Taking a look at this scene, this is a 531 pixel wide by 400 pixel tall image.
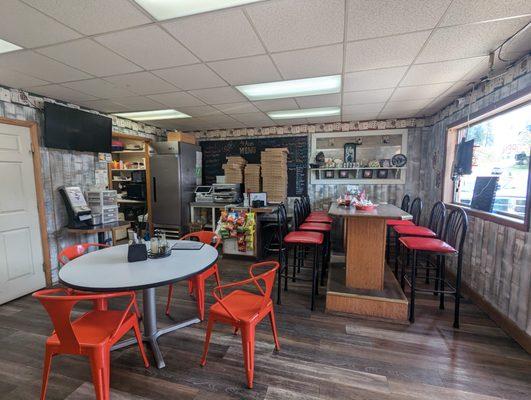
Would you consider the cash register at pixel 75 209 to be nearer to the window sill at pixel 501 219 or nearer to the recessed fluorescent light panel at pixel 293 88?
the recessed fluorescent light panel at pixel 293 88

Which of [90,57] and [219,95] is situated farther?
[219,95]

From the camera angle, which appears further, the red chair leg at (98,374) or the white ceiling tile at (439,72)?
the white ceiling tile at (439,72)

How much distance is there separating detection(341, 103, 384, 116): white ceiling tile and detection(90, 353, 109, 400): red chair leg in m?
4.01

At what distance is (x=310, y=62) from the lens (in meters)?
2.33

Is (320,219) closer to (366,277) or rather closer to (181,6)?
(366,277)

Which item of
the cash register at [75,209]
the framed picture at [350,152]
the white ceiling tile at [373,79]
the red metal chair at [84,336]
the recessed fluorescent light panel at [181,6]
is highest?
the recessed fluorescent light panel at [181,6]

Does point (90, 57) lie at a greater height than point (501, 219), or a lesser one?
greater

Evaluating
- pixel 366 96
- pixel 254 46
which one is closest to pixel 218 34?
pixel 254 46

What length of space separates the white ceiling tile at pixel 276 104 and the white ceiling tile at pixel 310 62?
32.9 inches

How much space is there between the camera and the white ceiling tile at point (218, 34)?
1.69 meters

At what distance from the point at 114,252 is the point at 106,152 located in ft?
7.95

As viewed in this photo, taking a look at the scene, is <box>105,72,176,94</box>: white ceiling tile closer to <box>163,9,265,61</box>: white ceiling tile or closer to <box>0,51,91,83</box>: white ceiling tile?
<box>0,51,91,83</box>: white ceiling tile

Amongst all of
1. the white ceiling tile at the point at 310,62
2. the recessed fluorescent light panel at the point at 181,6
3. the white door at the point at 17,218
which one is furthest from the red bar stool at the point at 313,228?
the white door at the point at 17,218

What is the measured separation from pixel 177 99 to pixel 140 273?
2.57 m
